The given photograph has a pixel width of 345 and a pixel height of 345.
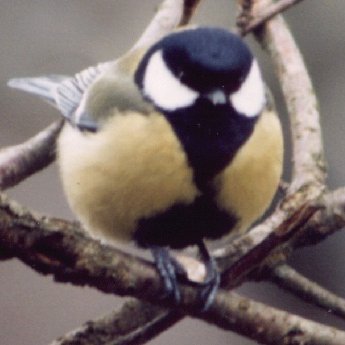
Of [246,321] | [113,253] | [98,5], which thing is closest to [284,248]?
[246,321]

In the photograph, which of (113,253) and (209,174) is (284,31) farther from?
(113,253)

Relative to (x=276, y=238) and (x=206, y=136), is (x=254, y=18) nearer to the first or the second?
(x=206, y=136)

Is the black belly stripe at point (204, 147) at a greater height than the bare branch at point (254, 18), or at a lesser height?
lesser

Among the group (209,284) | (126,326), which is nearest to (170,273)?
(209,284)

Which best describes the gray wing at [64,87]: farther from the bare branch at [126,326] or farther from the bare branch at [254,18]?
the bare branch at [126,326]

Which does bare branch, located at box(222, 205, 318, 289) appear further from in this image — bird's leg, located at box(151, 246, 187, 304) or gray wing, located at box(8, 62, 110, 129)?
gray wing, located at box(8, 62, 110, 129)

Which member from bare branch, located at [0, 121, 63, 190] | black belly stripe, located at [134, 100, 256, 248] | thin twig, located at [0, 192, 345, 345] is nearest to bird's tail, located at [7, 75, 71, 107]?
bare branch, located at [0, 121, 63, 190]

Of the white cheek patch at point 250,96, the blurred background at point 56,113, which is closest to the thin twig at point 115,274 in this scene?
the white cheek patch at point 250,96

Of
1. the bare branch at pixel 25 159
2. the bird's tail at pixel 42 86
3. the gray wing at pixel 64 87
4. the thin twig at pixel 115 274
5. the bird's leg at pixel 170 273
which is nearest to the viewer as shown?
the thin twig at pixel 115 274
